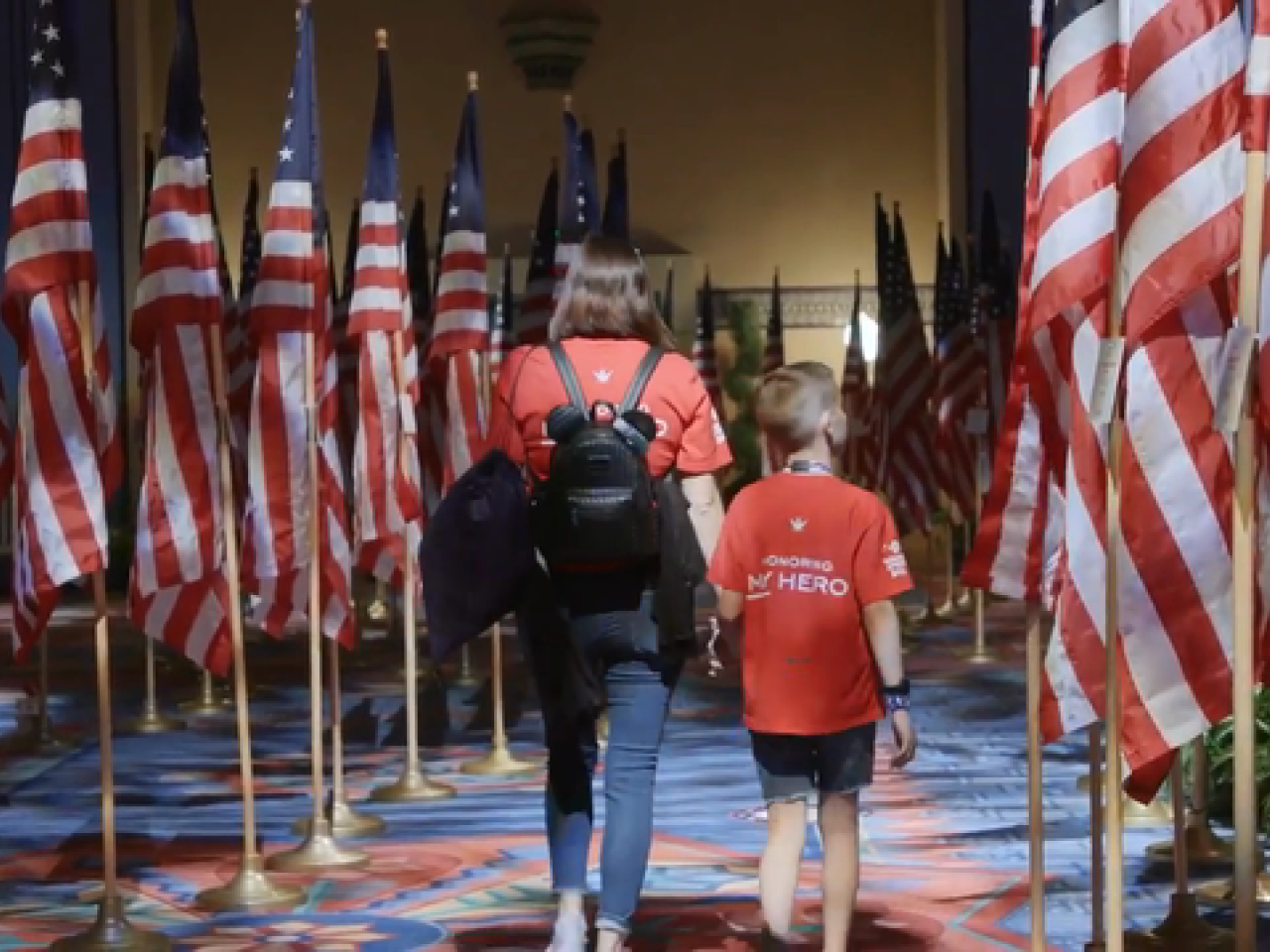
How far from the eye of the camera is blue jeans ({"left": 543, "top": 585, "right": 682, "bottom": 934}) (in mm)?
5934

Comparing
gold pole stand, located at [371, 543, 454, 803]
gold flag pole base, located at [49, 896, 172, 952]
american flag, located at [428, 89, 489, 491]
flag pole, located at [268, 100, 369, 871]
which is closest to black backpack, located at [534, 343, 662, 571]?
gold flag pole base, located at [49, 896, 172, 952]

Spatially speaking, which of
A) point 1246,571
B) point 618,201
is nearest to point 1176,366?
point 1246,571

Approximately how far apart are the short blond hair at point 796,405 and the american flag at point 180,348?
263cm

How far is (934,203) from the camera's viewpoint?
30.2 metres

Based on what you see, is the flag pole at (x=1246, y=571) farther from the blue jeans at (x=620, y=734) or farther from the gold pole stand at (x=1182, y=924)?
the gold pole stand at (x=1182, y=924)

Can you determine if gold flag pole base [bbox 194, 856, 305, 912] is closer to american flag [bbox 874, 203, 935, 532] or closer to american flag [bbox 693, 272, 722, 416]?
american flag [bbox 874, 203, 935, 532]

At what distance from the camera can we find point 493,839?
29.0ft

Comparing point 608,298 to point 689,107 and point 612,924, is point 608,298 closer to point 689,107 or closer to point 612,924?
point 612,924

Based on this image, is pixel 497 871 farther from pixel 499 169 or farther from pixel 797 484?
pixel 499 169

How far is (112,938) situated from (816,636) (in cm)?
258

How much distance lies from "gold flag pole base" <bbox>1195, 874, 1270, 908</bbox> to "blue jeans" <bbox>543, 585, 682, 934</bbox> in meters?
2.36

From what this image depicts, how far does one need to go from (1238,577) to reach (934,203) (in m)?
26.2

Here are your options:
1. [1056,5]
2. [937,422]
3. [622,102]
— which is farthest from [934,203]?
[1056,5]

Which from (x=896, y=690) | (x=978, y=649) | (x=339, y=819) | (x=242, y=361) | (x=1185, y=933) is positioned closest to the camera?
(x=896, y=690)
